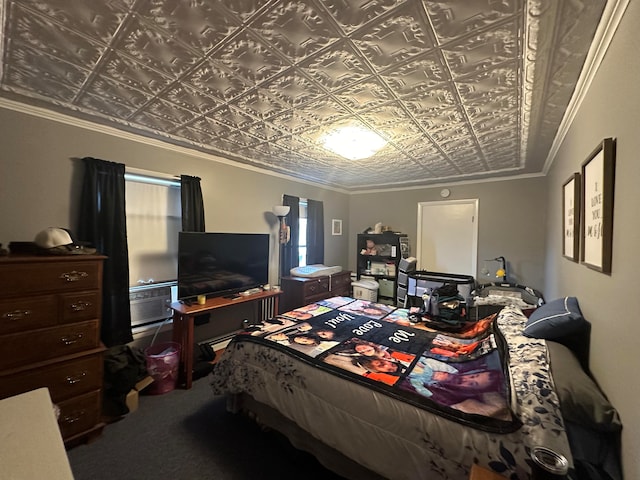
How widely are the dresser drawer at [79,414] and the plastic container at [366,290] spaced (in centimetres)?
364

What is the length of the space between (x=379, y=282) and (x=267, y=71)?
4.04 m

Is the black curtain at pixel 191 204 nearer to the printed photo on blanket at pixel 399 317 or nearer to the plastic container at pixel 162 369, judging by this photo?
the plastic container at pixel 162 369

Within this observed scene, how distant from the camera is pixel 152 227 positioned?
2.80 meters

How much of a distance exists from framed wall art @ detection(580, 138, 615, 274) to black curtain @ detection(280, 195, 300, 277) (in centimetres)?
326

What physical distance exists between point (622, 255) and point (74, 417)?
3.13 meters

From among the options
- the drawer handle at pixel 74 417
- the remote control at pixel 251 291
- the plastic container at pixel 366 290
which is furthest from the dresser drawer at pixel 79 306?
the plastic container at pixel 366 290

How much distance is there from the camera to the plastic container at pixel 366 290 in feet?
15.3

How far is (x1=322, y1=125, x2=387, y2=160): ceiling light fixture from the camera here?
2375mm

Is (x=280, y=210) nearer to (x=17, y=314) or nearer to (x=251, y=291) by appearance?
(x=251, y=291)

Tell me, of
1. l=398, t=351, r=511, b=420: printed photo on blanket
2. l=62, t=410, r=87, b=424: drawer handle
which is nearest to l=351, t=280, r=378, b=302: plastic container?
l=398, t=351, r=511, b=420: printed photo on blanket

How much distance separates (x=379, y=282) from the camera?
16.1ft

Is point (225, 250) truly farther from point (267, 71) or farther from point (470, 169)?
point (470, 169)

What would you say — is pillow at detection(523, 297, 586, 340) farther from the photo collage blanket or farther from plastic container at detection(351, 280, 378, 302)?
plastic container at detection(351, 280, 378, 302)

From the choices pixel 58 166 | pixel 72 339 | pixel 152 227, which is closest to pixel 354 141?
pixel 152 227
